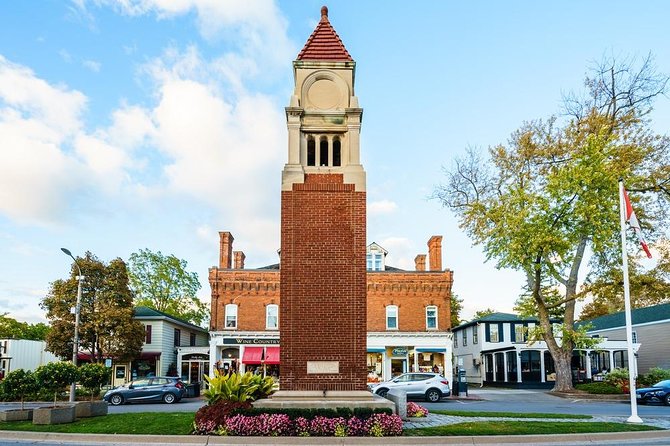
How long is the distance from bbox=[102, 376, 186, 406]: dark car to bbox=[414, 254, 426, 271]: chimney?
74.9 ft

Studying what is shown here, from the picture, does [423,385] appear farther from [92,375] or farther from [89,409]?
[89,409]

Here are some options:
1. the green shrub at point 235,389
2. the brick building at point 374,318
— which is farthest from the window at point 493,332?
the green shrub at point 235,389

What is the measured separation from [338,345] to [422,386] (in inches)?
611

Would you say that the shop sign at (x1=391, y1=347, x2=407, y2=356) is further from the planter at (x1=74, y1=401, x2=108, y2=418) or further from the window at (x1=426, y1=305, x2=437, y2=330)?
the planter at (x1=74, y1=401, x2=108, y2=418)

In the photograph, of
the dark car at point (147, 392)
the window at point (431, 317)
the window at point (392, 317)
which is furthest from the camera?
the window at point (431, 317)

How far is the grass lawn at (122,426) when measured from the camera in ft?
52.2

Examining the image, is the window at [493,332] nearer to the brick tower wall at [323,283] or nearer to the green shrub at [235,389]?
the brick tower wall at [323,283]

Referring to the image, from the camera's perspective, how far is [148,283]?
6675cm

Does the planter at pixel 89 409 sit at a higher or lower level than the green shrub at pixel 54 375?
lower

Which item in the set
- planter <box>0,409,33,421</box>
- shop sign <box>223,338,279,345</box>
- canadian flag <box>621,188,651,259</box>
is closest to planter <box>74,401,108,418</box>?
planter <box>0,409,33,421</box>

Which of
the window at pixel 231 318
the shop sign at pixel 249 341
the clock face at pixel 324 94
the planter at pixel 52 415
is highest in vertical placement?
the clock face at pixel 324 94

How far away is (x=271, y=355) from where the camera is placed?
4356 centimetres

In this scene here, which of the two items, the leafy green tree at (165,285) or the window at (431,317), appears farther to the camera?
the leafy green tree at (165,285)

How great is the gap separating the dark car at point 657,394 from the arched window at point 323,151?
2102cm
